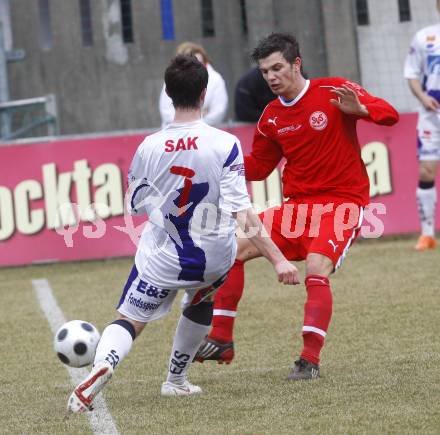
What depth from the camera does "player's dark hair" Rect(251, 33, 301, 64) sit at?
271 inches

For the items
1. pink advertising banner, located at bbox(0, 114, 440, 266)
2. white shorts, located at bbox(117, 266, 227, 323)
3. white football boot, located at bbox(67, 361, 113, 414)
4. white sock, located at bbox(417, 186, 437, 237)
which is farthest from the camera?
pink advertising banner, located at bbox(0, 114, 440, 266)

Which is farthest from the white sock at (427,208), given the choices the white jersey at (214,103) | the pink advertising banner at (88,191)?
the white jersey at (214,103)

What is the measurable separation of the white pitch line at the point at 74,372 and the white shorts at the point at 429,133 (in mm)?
3759

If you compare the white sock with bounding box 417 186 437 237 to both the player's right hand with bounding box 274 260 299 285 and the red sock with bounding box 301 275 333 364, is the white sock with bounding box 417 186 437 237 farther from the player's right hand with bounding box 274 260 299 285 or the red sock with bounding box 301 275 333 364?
the player's right hand with bounding box 274 260 299 285

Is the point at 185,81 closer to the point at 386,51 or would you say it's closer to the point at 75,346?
the point at 75,346

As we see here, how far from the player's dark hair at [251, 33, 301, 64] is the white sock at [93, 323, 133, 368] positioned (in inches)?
75.4

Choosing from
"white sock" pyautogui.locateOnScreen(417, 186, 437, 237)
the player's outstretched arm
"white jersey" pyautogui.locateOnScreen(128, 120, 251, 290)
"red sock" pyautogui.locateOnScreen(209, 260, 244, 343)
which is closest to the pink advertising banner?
"white sock" pyautogui.locateOnScreen(417, 186, 437, 237)

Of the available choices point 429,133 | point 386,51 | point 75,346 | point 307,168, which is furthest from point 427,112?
point 75,346

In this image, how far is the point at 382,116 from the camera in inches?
262

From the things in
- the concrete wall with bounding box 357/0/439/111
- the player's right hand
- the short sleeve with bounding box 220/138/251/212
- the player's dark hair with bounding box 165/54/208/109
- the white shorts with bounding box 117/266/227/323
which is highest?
the concrete wall with bounding box 357/0/439/111

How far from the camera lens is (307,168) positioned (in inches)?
277

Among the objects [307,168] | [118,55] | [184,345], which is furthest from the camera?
[118,55]

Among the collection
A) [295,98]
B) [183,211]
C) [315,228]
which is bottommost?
[315,228]

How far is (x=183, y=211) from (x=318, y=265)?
3.58ft
